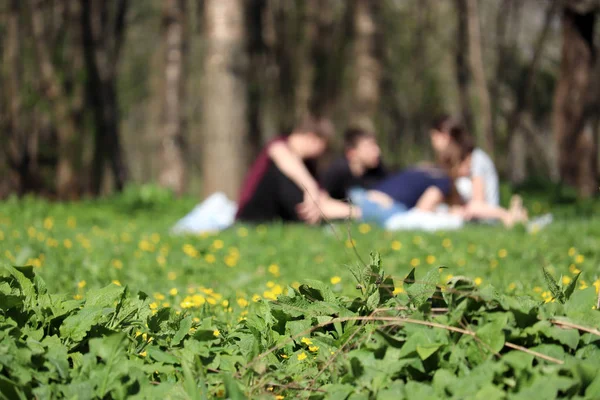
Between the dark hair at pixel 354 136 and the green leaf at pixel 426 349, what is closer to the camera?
the green leaf at pixel 426 349

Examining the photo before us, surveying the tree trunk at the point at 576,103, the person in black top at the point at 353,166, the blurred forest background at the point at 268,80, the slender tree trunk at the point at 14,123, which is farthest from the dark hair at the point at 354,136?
the slender tree trunk at the point at 14,123

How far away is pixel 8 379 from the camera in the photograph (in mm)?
2135

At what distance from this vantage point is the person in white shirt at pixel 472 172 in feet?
29.8

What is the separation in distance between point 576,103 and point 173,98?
909 centimetres

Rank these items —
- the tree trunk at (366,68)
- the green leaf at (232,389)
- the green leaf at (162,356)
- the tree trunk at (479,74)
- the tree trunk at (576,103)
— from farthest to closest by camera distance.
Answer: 1. the tree trunk at (479,74)
2. the tree trunk at (366,68)
3. the tree trunk at (576,103)
4. the green leaf at (162,356)
5. the green leaf at (232,389)

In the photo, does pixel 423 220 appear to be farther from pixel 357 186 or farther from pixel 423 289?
pixel 423 289

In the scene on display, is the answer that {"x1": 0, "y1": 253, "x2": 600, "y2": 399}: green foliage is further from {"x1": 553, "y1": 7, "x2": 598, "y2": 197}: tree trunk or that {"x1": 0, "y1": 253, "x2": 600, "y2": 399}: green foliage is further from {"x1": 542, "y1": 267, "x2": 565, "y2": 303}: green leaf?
{"x1": 553, "y1": 7, "x2": 598, "y2": 197}: tree trunk

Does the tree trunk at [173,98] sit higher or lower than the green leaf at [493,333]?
lower

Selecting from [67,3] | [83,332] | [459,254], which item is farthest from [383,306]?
[67,3]

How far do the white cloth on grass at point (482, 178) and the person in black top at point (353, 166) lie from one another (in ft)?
3.59

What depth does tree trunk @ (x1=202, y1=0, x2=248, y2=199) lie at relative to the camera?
10.5 m

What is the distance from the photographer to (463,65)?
22.2 metres

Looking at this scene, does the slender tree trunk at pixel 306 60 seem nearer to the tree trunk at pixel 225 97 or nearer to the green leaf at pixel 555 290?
the tree trunk at pixel 225 97

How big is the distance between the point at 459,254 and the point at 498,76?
62.3ft
